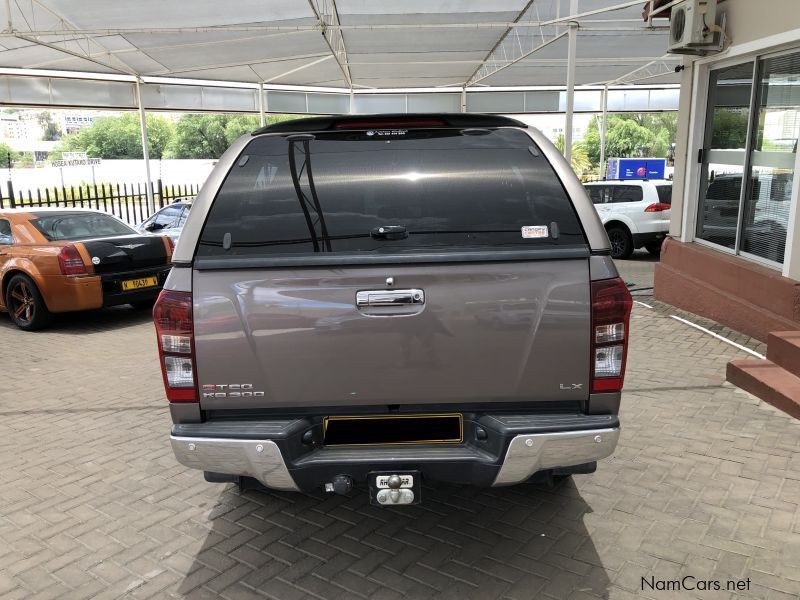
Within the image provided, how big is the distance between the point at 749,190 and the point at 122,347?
7.35m

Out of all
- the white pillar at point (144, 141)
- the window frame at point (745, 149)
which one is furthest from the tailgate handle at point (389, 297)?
the white pillar at point (144, 141)

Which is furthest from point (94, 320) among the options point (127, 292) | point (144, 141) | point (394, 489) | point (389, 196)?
point (144, 141)

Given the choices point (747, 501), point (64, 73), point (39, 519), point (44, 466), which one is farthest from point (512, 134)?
point (64, 73)

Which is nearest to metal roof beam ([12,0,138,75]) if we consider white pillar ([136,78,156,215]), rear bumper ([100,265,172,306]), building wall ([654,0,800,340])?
white pillar ([136,78,156,215])

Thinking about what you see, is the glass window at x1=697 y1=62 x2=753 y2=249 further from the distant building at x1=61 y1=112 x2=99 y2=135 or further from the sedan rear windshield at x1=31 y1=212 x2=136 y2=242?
the distant building at x1=61 y1=112 x2=99 y2=135

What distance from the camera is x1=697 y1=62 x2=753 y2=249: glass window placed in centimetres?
727

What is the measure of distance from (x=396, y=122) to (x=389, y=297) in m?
0.99

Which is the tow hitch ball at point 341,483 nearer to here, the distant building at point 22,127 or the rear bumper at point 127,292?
the rear bumper at point 127,292

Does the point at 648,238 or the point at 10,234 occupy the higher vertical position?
the point at 10,234

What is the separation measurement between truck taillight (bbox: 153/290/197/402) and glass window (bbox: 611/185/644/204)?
483 inches

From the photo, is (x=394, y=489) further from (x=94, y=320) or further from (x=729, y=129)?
(x=94, y=320)

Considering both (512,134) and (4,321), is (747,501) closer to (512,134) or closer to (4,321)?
(512,134)

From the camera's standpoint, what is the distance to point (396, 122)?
3102 millimetres

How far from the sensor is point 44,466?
4285mm
